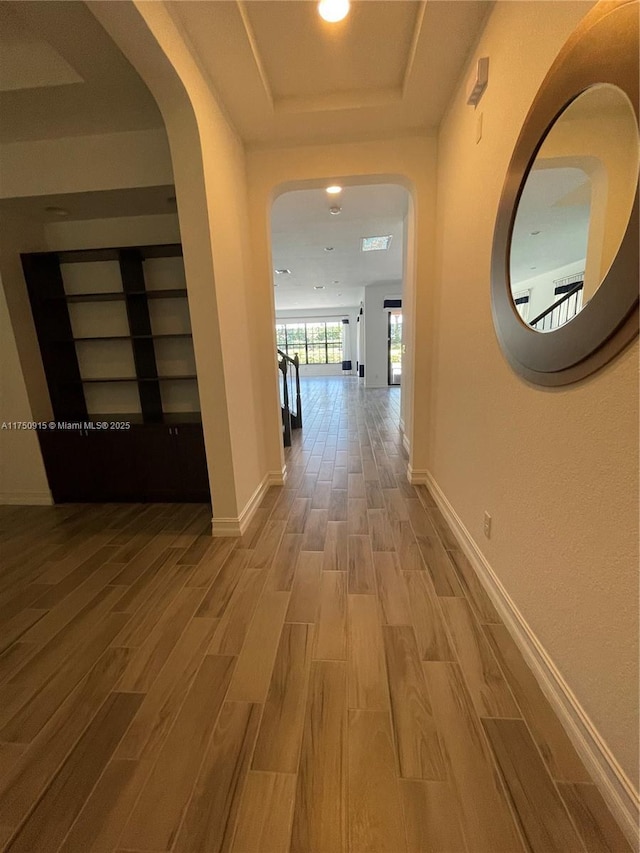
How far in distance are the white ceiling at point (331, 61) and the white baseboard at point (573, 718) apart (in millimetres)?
2777

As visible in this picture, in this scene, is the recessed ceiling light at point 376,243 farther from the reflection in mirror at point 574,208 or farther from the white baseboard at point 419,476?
the reflection in mirror at point 574,208

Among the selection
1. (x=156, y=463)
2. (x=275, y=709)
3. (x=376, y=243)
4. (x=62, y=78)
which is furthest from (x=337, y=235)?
(x=275, y=709)

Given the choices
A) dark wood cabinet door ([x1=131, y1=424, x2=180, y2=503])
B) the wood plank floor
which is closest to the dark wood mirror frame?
the wood plank floor

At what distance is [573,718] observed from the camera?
3.49 ft

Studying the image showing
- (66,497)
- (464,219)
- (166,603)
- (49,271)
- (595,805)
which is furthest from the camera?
(66,497)

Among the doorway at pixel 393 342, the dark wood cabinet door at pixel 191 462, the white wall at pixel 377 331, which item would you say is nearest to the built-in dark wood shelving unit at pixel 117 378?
the dark wood cabinet door at pixel 191 462

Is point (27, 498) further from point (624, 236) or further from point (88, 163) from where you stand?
point (624, 236)

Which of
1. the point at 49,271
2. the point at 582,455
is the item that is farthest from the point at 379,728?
the point at 49,271

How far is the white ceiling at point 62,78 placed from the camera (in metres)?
1.51

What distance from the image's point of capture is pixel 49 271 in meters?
2.81

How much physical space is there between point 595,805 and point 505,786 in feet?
0.76

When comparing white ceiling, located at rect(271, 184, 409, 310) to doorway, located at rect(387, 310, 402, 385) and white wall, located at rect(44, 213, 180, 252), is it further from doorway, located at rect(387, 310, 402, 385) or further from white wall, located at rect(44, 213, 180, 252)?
white wall, located at rect(44, 213, 180, 252)

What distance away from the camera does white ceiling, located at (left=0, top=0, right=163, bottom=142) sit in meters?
1.51

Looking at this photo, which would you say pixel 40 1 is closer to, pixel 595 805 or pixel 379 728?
pixel 379 728
